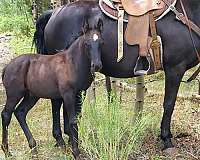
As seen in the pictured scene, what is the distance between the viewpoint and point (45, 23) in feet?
19.2

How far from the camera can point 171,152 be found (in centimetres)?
526

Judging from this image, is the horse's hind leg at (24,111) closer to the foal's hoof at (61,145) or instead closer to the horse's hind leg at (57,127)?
the horse's hind leg at (57,127)

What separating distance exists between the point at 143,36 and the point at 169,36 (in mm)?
303

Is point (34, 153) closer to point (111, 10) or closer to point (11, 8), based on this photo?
point (111, 10)

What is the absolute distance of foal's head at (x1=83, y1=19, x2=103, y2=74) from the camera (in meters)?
4.30

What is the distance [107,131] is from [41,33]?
2.05 m

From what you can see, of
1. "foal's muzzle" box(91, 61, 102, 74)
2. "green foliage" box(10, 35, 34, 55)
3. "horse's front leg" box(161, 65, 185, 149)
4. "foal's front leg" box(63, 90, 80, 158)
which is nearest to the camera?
"foal's muzzle" box(91, 61, 102, 74)

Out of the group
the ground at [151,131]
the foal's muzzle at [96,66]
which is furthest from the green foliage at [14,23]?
the foal's muzzle at [96,66]

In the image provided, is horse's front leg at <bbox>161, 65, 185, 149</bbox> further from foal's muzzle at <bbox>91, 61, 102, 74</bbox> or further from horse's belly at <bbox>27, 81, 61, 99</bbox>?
horse's belly at <bbox>27, 81, 61, 99</bbox>

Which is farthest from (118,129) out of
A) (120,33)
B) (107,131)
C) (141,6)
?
(141,6)

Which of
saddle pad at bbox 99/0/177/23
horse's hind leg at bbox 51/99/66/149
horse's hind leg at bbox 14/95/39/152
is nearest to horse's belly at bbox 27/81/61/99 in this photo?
horse's hind leg at bbox 14/95/39/152

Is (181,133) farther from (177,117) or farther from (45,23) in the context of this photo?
(45,23)

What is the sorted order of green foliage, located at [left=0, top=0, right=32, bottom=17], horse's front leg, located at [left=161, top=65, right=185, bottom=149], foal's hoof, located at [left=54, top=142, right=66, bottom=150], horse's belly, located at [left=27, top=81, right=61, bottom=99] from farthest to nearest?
green foliage, located at [left=0, top=0, right=32, bottom=17] < foal's hoof, located at [left=54, top=142, right=66, bottom=150] < horse's front leg, located at [left=161, top=65, right=185, bottom=149] < horse's belly, located at [left=27, top=81, right=61, bottom=99]

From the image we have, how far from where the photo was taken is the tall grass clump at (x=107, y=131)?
4.27 meters
